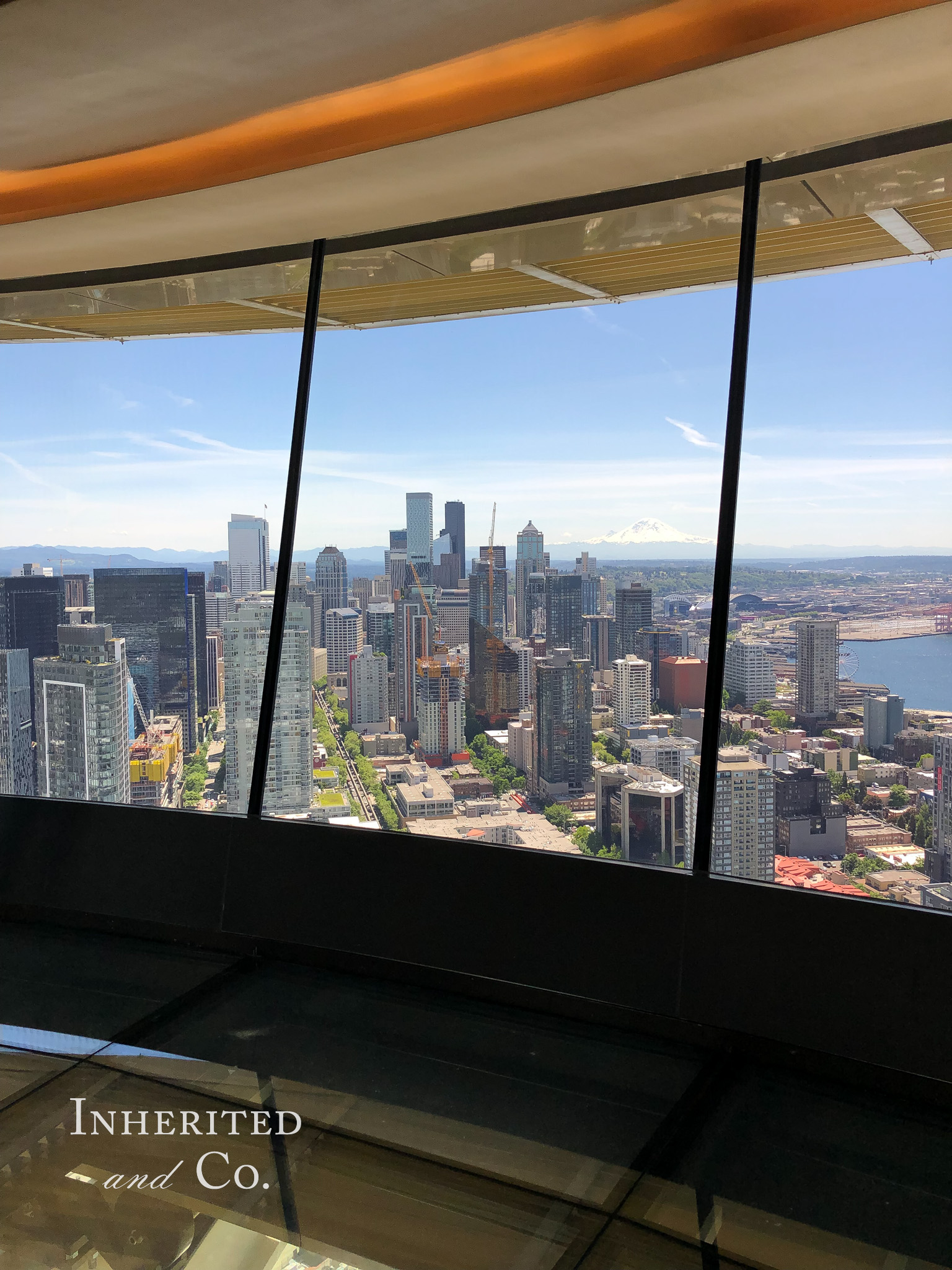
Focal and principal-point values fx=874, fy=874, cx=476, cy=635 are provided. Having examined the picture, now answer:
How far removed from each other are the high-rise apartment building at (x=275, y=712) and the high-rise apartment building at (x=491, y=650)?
3.06ft

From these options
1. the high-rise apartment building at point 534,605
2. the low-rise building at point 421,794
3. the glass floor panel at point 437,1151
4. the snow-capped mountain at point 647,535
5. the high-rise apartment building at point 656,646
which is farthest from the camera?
the low-rise building at point 421,794

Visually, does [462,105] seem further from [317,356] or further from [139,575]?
[139,575]

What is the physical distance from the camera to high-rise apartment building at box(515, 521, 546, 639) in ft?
14.4

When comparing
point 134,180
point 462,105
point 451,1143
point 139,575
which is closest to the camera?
point 451,1143

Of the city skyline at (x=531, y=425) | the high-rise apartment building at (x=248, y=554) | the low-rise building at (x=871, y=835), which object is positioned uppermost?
the city skyline at (x=531, y=425)

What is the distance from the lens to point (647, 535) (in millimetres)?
4164

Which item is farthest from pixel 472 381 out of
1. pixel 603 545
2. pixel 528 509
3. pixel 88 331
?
pixel 88 331

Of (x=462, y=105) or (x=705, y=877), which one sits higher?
(x=462, y=105)

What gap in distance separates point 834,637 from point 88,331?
5.42 metres

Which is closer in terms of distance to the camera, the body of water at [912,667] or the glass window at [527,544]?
the body of water at [912,667]

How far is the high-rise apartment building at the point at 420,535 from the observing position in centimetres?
476

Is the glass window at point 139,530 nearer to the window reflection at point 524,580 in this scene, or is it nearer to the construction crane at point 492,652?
the window reflection at point 524,580

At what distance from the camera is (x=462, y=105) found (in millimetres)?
3271

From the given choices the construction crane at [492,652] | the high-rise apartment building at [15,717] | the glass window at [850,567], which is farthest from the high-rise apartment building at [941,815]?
the high-rise apartment building at [15,717]
